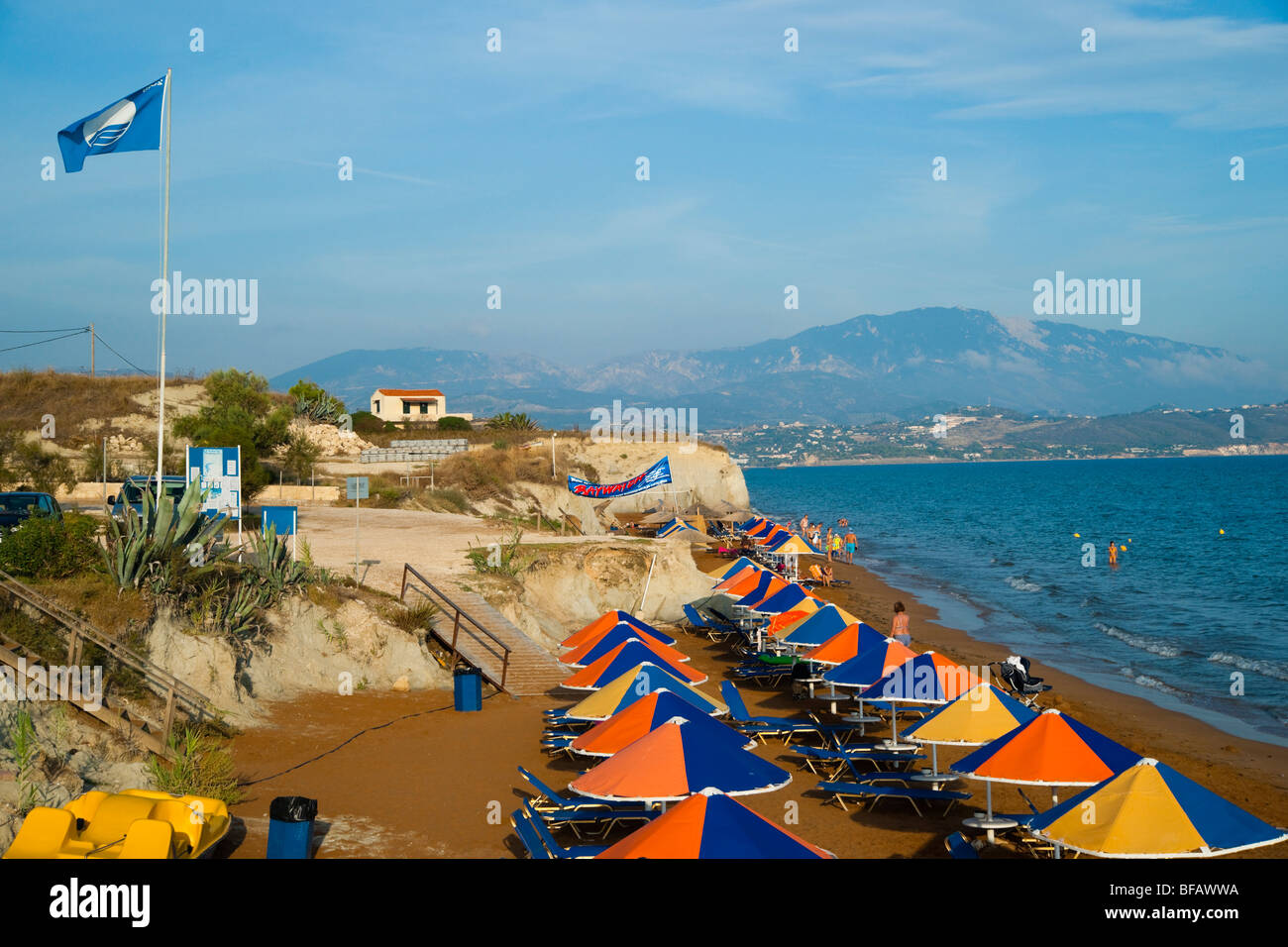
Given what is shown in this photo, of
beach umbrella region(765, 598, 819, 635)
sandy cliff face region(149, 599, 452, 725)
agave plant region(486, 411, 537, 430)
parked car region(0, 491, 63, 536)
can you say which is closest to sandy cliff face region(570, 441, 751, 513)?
agave plant region(486, 411, 537, 430)

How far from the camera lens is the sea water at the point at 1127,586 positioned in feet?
74.0

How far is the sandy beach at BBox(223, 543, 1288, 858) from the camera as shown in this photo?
10633 millimetres

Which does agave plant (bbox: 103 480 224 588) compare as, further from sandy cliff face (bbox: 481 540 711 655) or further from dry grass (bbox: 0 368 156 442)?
dry grass (bbox: 0 368 156 442)

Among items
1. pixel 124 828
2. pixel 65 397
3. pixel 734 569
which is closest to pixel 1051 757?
pixel 124 828

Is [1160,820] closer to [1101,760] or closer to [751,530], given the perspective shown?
[1101,760]

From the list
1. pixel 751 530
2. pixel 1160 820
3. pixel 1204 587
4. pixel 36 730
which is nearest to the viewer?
pixel 1160 820

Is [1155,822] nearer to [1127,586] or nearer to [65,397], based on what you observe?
[1127,586]

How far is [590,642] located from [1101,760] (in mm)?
9055

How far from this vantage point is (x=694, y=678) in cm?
1483

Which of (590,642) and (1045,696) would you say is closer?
(590,642)

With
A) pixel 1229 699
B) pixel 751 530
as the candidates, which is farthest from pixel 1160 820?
pixel 751 530

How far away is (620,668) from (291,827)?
6.57 m
